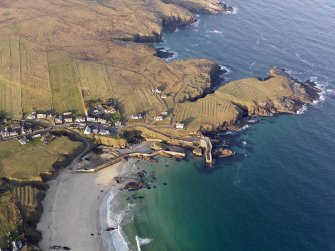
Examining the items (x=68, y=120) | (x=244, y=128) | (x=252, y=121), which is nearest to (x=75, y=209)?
(x=68, y=120)

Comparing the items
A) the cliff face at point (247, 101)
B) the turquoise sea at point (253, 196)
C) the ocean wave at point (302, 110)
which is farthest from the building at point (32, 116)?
the ocean wave at point (302, 110)

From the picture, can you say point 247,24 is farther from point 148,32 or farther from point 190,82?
point 190,82

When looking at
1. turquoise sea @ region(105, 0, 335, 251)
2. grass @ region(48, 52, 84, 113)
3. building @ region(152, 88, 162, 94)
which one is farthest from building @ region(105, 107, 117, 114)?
turquoise sea @ region(105, 0, 335, 251)

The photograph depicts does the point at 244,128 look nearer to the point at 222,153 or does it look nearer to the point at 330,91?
the point at 222,153

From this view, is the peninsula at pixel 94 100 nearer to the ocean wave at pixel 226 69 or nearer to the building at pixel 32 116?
the building at pixel 32 116

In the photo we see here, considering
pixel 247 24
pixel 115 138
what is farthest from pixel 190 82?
pixel 247 24

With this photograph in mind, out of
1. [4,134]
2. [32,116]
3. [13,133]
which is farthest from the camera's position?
[32,116]

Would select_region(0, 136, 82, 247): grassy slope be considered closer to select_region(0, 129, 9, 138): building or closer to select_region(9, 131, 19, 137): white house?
select_region(0, 129, 9, 138): building

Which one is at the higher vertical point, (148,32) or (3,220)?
(148,32)
